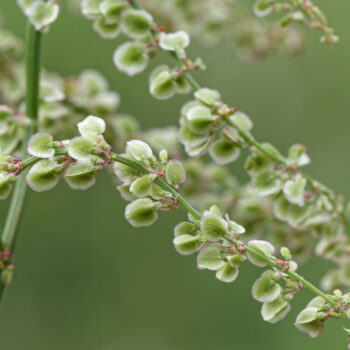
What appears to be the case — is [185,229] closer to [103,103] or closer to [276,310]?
[276,310]

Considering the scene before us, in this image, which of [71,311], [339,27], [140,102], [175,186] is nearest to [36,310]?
[71,311]

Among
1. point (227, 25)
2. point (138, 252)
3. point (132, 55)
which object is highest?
point (138, 252)

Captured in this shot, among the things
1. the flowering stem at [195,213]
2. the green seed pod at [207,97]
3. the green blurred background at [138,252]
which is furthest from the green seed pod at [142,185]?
the green blurred background at [138,252]

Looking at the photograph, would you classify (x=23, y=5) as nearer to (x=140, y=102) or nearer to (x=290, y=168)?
(x=290, y=168)

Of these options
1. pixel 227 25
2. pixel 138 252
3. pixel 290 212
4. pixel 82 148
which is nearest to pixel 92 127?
pixel 82 148

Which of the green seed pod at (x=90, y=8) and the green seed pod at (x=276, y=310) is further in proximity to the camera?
the green seed pod at (x=90, y=8)

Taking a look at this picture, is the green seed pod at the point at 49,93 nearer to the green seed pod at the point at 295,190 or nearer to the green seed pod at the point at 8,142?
the green seed pod at the point at 8,142

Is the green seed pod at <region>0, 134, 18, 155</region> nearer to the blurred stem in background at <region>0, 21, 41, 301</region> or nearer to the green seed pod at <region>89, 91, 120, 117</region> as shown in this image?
the blurred stem in background at <region>0, 21, 41, 301</region>
